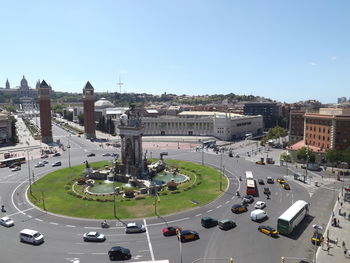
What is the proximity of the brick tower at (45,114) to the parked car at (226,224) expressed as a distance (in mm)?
113738

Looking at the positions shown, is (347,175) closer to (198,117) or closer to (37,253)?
(37,253)

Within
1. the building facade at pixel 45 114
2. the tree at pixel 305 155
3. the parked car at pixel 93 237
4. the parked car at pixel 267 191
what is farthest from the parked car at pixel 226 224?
the building facade at pixel 45 114

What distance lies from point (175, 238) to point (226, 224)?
8294 millimetres

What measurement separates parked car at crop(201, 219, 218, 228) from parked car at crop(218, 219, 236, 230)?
99 centimetres

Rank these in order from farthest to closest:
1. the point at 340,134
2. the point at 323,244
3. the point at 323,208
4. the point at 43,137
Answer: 1. the point at 43,137
2. the point at 340,134
3. the point at 323,208
4. the point at 323,244

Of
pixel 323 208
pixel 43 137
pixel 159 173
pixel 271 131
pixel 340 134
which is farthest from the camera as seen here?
pixel 43 137

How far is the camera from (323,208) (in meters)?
50.1

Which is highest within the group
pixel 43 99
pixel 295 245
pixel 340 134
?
pixel 43 99

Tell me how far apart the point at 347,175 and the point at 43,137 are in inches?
4921

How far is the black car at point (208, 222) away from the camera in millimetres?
42531

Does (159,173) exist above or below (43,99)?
below

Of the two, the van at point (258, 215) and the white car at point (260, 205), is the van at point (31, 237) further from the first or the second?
the white car at point (260, 205)

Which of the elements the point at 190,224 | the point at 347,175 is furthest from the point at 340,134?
the point at 190,224

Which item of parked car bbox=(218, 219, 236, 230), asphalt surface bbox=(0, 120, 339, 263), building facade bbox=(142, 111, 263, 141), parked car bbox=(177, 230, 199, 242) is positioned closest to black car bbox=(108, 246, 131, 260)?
asphalt surface bbox=(0, 120, 339, 263)
